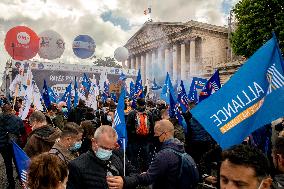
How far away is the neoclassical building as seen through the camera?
57.2m

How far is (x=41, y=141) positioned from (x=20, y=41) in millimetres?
23215

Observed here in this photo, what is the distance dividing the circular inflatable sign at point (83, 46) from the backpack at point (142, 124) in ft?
90.6

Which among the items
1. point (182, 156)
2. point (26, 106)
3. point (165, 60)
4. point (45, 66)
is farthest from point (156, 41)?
point (182, 156)

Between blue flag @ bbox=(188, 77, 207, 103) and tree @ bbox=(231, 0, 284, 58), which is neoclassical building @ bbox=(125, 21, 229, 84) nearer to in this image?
tree @ bbox=(231, 0, 284, 58)

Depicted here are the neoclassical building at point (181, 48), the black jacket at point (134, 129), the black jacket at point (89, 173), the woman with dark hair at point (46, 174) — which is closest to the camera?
the woman with dark hair at point (46, 174)

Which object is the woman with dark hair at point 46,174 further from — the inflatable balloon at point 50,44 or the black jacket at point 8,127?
the inflatable balloon at point 50,44

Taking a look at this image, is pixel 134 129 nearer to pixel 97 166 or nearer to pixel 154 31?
pixel 97 166

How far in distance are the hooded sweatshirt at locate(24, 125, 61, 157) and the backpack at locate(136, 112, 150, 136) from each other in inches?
137

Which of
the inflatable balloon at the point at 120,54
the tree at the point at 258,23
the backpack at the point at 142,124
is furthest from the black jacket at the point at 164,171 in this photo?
the inflatable balloon at the point at 120,54

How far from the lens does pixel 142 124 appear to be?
8055mm

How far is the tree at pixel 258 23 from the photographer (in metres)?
27.1

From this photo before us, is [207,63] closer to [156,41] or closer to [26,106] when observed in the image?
[156,41]

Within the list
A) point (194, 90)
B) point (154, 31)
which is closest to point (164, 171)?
point (194, 90)

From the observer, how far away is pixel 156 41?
67.2 m
